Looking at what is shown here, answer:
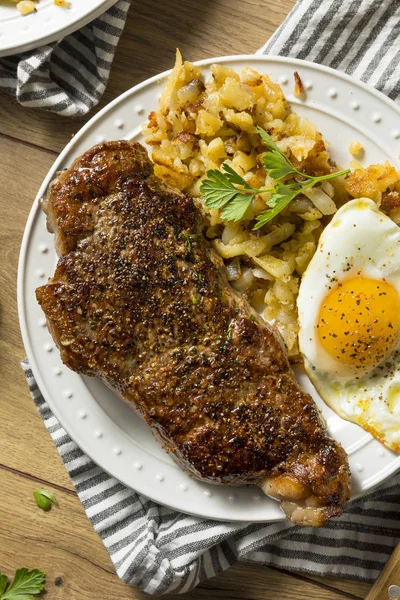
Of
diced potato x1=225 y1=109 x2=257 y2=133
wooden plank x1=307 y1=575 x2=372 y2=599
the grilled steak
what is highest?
diced potato x1=225 y1=109 x2=257 y2=133

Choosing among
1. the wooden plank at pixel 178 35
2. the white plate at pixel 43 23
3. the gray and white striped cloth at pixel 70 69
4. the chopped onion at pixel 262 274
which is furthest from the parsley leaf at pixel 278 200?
the white plate at pixel 43 23

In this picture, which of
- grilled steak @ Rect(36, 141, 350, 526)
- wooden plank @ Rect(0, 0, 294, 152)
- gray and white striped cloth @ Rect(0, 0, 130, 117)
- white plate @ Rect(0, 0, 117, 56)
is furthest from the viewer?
wooden plank @ Rect(0, 0, 294, 152)

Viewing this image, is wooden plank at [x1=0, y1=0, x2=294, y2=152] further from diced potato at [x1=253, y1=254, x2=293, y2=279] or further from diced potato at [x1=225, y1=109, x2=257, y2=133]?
diced potato at [x1=253, y1=254, x2=293, y2=279]

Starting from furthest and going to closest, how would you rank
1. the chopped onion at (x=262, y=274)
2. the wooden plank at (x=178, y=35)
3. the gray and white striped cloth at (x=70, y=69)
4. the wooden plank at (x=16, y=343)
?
the wooden plank at (x=16, y=343) → the wooden plank at (x=178, y=35) → the gray and white striped cloth at (x=70, y=69) → the chopped onion at (x=262, y=274)

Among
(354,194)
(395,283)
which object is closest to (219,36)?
(354,194)

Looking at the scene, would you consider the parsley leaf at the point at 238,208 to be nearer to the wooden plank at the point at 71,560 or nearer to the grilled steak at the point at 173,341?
the grilled steak at the point at 173,341

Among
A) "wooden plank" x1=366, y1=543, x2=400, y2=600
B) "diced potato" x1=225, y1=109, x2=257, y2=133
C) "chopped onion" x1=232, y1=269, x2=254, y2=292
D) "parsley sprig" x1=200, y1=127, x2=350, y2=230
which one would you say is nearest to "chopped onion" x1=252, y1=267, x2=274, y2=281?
"chopped onion" x1=232, y1=269, x2=254, y2=292
